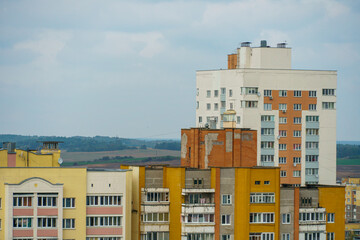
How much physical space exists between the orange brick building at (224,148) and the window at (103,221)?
15545 millimetres

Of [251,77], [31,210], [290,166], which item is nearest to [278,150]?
[290,166]

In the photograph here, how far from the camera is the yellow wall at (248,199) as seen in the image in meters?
98.1

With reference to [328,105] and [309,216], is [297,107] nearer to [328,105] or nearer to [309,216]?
[328,105]

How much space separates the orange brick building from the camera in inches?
4259

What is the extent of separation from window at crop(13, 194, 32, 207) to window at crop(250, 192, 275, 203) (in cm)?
2356

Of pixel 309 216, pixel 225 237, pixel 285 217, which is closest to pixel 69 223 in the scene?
pixel 225 237

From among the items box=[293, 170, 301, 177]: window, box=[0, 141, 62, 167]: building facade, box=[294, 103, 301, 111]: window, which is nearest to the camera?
box=[0, 141, 62, 167]: building facade

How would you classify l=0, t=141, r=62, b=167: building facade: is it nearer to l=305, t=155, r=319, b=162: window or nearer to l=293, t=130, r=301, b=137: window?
l=293, t=130, r=301, b=137: window

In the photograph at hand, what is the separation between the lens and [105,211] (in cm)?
9694

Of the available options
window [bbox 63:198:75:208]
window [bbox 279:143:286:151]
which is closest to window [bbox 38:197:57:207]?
window [bbox 63:198:75:208]

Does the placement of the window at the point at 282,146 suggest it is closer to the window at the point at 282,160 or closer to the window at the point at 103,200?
the window at the point at 282,160

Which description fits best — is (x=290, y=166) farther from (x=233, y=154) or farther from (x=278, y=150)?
(x=233, y=154)

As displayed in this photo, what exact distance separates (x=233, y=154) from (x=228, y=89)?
103ft

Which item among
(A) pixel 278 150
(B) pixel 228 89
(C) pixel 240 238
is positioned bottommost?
(C) pixel 240 238
